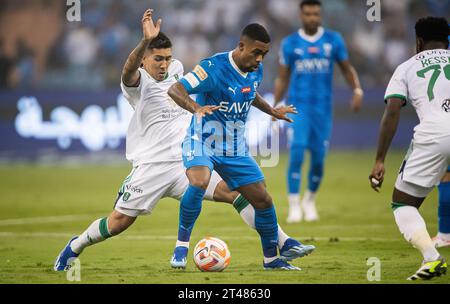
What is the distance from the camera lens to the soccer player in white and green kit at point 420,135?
7.64m

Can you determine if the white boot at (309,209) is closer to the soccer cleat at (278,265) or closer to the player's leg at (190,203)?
the soccer cleat at (278,265)

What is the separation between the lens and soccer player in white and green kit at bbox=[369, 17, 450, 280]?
7.64 m

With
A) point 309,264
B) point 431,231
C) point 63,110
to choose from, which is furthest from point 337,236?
point 63,110

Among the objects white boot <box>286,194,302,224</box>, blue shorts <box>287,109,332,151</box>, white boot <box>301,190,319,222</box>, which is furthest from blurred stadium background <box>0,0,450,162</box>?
white boot <box>286,194,302,224</box>

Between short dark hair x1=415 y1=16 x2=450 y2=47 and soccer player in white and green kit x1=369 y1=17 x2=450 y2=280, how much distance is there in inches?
6.6

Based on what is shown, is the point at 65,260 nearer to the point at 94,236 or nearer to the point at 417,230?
the point at 94,236

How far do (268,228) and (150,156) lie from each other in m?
1.36

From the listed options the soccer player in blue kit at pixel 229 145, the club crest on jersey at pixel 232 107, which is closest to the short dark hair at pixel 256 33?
the soccer player in blue kit at pixel 229 145

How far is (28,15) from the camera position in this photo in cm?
2334

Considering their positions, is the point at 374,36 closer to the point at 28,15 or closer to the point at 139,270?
the point at 28,15

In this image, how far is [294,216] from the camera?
12.7 metres

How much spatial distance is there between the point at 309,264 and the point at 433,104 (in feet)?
6.74

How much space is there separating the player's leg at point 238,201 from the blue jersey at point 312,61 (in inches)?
176

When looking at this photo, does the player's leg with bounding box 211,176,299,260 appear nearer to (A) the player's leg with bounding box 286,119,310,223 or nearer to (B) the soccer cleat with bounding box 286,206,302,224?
(B) the soccer cleat with bounding box 286,206,302,224
